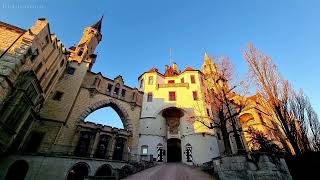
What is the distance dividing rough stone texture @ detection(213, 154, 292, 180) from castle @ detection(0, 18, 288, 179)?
13.5ft

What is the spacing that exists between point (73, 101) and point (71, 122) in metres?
3.03

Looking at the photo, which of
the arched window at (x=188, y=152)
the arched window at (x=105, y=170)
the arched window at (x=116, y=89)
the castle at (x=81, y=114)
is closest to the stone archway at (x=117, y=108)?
the castle at (x=81, y=114)

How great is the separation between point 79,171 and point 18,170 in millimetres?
5942

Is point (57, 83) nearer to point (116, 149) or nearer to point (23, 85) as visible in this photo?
point (23, 85)

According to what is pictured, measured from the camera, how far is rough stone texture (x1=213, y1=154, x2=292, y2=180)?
10203 millimetres

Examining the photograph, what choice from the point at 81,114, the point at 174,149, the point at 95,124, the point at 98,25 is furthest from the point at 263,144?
the point at 98,25

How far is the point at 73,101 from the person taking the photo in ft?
80.3

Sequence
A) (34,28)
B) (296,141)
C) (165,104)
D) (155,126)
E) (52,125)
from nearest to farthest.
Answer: (296,141), (34,28), (52,125), (155,126), (165,104)

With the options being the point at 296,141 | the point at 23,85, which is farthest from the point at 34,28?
the point at 296,141

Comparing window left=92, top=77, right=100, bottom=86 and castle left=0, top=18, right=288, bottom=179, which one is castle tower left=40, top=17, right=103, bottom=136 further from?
window left=92, top=77, right=100, bottom=86

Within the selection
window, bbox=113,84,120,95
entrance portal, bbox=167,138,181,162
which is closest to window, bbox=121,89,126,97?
window, bbox=113,84,120,95

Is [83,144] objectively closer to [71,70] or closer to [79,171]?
[79,171]

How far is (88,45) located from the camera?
37156 millimetres

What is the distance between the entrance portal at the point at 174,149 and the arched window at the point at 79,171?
48.3 feet
